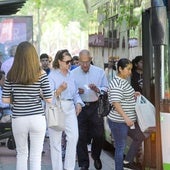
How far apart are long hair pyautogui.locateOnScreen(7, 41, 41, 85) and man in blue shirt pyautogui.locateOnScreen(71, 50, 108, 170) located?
263cm

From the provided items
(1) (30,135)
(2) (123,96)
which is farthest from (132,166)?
(1) (30,135)

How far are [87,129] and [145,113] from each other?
7.14 ft

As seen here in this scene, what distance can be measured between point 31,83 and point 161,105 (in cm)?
161

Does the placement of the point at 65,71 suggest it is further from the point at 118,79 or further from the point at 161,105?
the point at 161,105

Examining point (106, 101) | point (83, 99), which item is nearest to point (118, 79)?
point (106, 101)

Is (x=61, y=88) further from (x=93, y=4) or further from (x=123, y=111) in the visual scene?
(x=93, y=4)

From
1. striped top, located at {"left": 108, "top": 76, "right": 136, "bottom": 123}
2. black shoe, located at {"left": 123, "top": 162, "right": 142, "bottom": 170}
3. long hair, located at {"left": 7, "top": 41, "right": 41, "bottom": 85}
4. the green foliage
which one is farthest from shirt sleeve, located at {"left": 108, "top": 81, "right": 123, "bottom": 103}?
the green foliage

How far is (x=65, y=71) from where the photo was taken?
9.35m

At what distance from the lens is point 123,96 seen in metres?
8.85

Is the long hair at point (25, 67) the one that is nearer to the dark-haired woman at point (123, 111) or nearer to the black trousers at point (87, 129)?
the dark-haired woman at point (123, 111)

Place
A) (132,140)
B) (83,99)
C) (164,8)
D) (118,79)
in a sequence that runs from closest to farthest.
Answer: (164,8) → (118,79) → (132,140) → (83,99)

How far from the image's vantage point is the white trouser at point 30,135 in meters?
7.54

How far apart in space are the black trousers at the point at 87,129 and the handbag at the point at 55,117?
1321 mm

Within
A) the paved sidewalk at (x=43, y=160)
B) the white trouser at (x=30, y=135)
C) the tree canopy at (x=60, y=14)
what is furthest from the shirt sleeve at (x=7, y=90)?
the tree canopy at (x=60, y=14)
